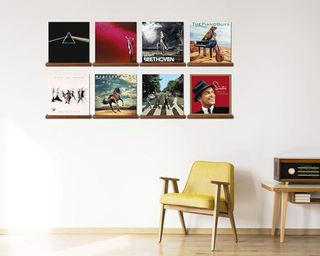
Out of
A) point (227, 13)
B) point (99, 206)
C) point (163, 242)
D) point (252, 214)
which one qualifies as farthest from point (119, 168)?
point (227, 13)

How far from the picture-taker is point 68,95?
21.1 ft

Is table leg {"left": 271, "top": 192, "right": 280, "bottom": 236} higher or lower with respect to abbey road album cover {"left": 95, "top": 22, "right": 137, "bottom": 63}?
lower

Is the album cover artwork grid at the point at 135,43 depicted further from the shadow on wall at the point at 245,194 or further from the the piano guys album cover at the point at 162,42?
the shadow on wall at the point at 245,194

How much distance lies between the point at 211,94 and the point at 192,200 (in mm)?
1370

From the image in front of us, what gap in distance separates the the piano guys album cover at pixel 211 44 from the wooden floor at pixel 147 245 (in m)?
1.91

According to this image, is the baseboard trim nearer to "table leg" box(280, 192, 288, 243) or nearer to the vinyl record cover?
"table leg" box(280, 192, 288, 243)

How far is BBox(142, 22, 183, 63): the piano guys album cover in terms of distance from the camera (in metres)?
6.41

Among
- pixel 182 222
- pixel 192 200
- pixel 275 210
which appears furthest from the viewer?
Answer: pixel 275 210

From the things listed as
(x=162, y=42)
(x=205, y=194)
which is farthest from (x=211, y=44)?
(x=205, y=194)

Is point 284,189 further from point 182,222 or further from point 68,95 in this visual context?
point 68,95

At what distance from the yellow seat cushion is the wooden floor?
1.31ft

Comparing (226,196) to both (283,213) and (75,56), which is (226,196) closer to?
(283,213)

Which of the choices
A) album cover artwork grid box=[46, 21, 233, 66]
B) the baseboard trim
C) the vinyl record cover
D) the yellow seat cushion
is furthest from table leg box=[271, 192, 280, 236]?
album cover artwork grid box=[46, 21, 233, 66]

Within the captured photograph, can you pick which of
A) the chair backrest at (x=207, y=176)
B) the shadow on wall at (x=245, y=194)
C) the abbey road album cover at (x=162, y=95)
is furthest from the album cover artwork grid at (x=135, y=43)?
the shadow on wall at (x=245, y=194)
